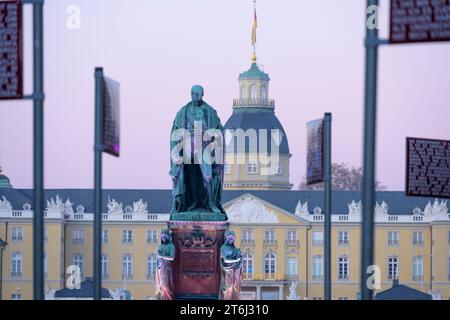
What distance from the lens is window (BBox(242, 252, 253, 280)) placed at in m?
138

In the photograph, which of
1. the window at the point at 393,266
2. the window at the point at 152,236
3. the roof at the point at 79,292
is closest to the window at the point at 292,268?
the window at the point at 393,266

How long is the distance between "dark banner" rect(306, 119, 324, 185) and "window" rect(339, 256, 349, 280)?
11577 cm

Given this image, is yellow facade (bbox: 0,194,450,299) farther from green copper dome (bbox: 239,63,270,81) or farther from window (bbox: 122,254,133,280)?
green copper dome (bbox: 239,63,270,81)

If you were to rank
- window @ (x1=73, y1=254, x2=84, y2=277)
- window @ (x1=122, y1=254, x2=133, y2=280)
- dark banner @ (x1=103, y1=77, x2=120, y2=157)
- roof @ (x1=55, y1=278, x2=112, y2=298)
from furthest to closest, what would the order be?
window @ (x1=122, y1=254, x2=133, y2=280) → window @ (x1=73, y1=254, x2=84, y2=277) → roof @ (x1=55, y1=278, x2=112, y2=298) → dark banner @ (x1=103, y1=77, x2=120, y2=157)

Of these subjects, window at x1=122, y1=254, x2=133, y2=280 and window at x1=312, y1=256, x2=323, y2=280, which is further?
window at x1=312, y1=256, x2=323, y2=280

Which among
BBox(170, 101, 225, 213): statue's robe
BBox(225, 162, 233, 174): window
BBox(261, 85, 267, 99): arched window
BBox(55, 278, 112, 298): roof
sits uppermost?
BBox(261, 85, 267, 99): arched window

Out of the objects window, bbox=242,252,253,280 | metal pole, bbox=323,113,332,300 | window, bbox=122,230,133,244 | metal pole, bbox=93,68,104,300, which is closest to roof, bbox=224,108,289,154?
window, bbox=242,252,253,280

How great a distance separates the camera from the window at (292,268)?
460ft

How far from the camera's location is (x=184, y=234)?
43344 mm

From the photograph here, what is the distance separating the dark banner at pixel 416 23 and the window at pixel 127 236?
121980 millimetres

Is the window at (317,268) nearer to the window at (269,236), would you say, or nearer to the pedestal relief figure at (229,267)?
the window at (269,236)

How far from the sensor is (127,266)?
13938cm

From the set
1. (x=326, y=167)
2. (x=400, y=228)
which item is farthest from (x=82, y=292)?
(x=326, y=167)
